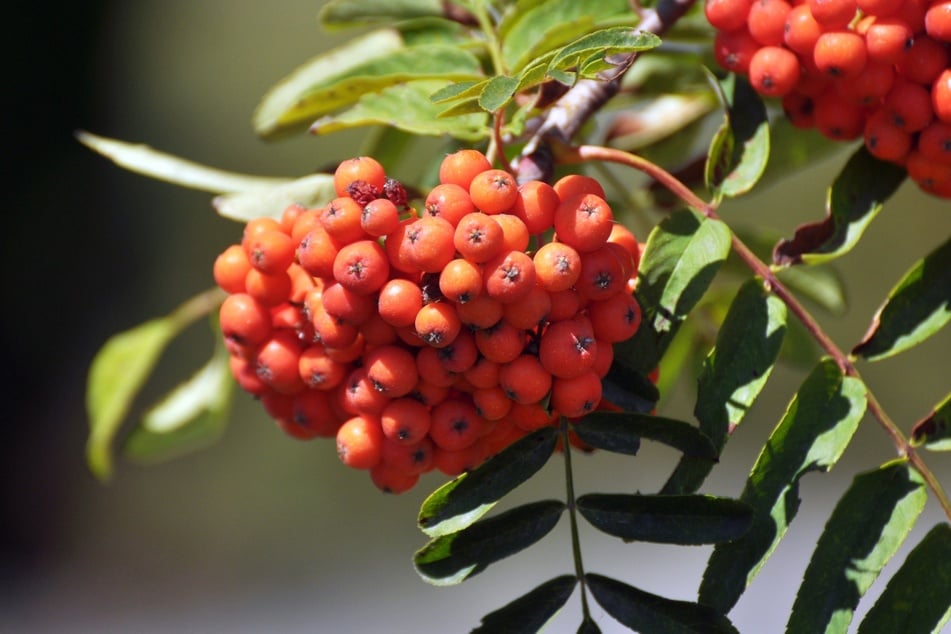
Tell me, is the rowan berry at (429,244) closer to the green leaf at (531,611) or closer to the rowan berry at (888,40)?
the green leaf at (531,611)

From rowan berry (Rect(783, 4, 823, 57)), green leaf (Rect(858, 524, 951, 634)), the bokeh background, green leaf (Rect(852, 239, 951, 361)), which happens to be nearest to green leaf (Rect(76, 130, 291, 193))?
rowan berry (Rect(783, 4, 823, 57))

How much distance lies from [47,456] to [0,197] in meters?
1.60

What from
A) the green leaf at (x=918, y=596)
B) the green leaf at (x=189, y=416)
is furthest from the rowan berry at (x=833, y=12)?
the green leaf at (x=189, y=416)

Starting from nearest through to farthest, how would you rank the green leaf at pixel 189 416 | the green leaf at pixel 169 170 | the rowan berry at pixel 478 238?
1. the rowan berry at pixel 478 238
2. the green leaf at pixel 169 170
3. the green leaf at pixel 189 416

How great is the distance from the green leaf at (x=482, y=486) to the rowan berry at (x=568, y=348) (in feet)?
0.37

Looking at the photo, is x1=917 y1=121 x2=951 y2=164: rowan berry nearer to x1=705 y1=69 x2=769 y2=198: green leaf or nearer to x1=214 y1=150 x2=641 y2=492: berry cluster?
x1=705 y1=69 x2=769 y2=198: green leaf

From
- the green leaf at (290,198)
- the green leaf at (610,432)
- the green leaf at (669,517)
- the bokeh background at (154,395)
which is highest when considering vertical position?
the bokeh background at (154,395)

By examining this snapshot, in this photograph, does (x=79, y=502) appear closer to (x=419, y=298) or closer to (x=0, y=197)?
(x=0, y=197)

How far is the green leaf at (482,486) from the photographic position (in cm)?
95

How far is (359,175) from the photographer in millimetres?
943

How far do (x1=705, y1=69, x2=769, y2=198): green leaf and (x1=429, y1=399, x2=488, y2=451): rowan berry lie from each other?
41 centimetres

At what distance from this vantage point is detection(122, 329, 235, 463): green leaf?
1663mm

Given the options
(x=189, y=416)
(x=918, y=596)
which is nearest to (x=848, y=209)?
(x=918, y=596)

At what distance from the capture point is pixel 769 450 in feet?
3.38
